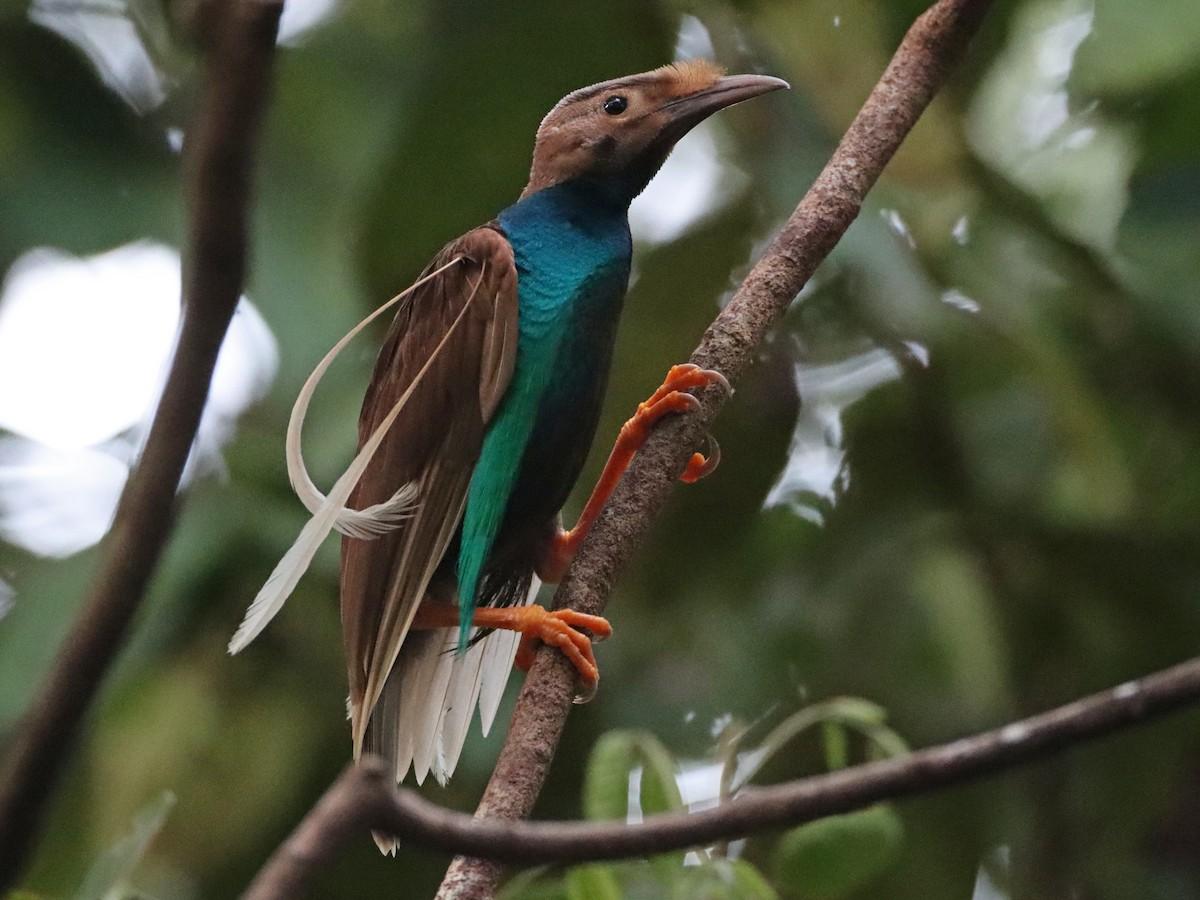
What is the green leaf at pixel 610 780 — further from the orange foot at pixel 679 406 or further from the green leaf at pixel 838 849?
the orange foot at pixel 679 406

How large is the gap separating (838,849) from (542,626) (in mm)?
653

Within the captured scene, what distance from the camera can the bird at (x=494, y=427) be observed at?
3381 millimetres

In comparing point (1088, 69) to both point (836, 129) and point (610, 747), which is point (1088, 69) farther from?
point (610, 747)

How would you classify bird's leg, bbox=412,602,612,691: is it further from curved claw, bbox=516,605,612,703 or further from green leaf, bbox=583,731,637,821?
green leaf, bbox=583,731,637,821

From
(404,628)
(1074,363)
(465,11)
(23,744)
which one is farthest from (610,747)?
(465,11)

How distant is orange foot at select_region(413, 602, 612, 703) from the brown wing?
0.18 metres

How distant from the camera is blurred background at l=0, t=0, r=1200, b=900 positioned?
3795 mm

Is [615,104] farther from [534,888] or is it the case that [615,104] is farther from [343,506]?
[534,888]

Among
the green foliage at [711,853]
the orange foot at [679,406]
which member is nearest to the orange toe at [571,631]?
the green foliage at [711,853]

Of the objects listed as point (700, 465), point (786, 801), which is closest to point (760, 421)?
point (700, 465)

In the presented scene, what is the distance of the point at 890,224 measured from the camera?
12.6 ft

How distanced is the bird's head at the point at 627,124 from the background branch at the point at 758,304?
669 millimetres

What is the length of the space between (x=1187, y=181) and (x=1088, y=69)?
0.43 m

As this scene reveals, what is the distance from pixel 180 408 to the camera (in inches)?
44.5
